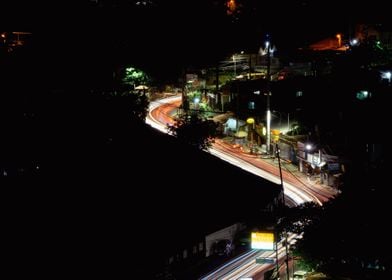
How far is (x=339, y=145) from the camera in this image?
24281 mm

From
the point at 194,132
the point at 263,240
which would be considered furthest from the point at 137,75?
the point at 263,240

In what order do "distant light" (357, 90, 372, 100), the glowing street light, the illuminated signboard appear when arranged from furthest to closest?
the glowing street light
"distant light" (357, 90, 372, 100)
the illuminated signboard

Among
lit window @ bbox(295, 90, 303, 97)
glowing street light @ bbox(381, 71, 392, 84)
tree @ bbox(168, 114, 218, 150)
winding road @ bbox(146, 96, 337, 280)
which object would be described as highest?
glowing street light @ bbox(381, 71, 392, 84)

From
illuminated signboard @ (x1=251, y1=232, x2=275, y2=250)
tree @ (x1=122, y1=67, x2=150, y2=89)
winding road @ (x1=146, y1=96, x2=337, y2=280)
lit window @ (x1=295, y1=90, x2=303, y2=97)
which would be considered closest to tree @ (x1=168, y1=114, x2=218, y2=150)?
winding road @ (x1=146, y1=96, x2=337, y2=280)

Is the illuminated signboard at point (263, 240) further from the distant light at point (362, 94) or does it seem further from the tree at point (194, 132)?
the distant light at point (362, 94)

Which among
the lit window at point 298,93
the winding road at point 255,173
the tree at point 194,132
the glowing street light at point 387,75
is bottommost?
the winding road at point 255,173

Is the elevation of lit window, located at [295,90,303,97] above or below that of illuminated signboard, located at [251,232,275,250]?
above

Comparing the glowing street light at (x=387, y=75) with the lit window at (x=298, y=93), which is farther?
the lit window at (x=298, y=93)

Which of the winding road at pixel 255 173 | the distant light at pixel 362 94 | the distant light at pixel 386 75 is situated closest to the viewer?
the winding road at pixel 255 173

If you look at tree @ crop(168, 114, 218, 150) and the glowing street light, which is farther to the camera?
the glowing street light

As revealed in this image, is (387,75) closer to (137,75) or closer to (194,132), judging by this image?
(194,132)

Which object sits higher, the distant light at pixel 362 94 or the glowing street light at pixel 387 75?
the glowing street light at pixel 387 75

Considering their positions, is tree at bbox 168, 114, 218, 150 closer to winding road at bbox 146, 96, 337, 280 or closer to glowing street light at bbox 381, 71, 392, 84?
winding road at bbox 146, 96, 337, 280

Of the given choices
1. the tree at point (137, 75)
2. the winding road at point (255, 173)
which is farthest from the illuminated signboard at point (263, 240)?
the tree at point (137, 75)
